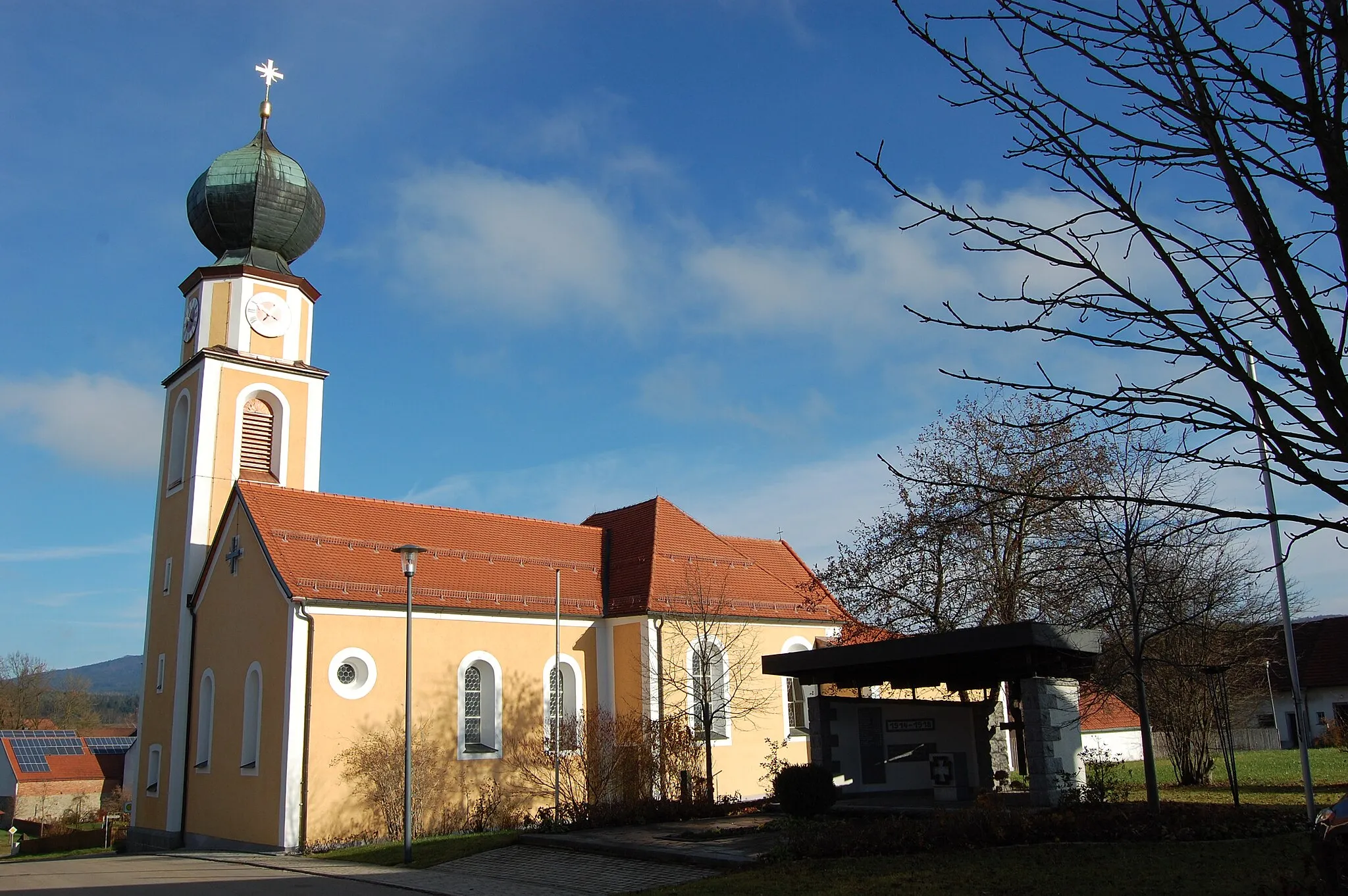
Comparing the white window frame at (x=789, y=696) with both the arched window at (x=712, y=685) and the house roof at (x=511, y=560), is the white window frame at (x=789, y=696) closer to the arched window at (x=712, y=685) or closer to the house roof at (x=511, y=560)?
the house roof at (x=511, y=560)

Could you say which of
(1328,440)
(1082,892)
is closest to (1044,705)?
(1082,892)

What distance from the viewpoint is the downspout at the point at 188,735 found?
26.5m

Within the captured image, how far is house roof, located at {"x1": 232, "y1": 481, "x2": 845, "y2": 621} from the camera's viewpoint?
2570 centimetres

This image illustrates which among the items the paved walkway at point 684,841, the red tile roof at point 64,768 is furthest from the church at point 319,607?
the red tile roof at point 64,768

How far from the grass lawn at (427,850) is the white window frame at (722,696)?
24.2 ft

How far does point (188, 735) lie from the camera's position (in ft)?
88.4

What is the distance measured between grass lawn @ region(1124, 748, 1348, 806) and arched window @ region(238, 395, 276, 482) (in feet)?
77.1

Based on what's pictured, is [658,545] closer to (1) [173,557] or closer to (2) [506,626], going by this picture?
(2) [506,626]

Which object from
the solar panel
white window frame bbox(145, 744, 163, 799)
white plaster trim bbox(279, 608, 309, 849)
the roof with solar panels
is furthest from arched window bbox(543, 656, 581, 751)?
the solar panel

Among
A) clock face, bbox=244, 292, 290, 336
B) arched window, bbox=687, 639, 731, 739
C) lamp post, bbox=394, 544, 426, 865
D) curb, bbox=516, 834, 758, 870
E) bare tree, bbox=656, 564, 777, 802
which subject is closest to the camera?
curb, bbox=516, 834, 758, 870

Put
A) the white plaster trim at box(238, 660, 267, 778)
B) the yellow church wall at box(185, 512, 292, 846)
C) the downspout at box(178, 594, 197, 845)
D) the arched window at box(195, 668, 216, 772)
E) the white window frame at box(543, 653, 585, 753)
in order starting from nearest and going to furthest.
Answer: the yellow church wall at box(185, 512, 292, 846) → the white plaster trim at box(238, 660, 267, 778) → the arched window at box(195, 668, 216, 772) → the downspout at box(178, 594, 197, 845) → the white window frame at box(543, 653, 585, 753)

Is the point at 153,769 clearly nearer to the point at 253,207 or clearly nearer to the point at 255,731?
the point at 255,731

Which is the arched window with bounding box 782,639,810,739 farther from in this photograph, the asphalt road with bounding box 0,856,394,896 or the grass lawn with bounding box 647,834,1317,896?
the grass lawn with bounding box 647,834,1317,896

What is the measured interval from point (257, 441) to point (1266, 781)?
27.4 meters
